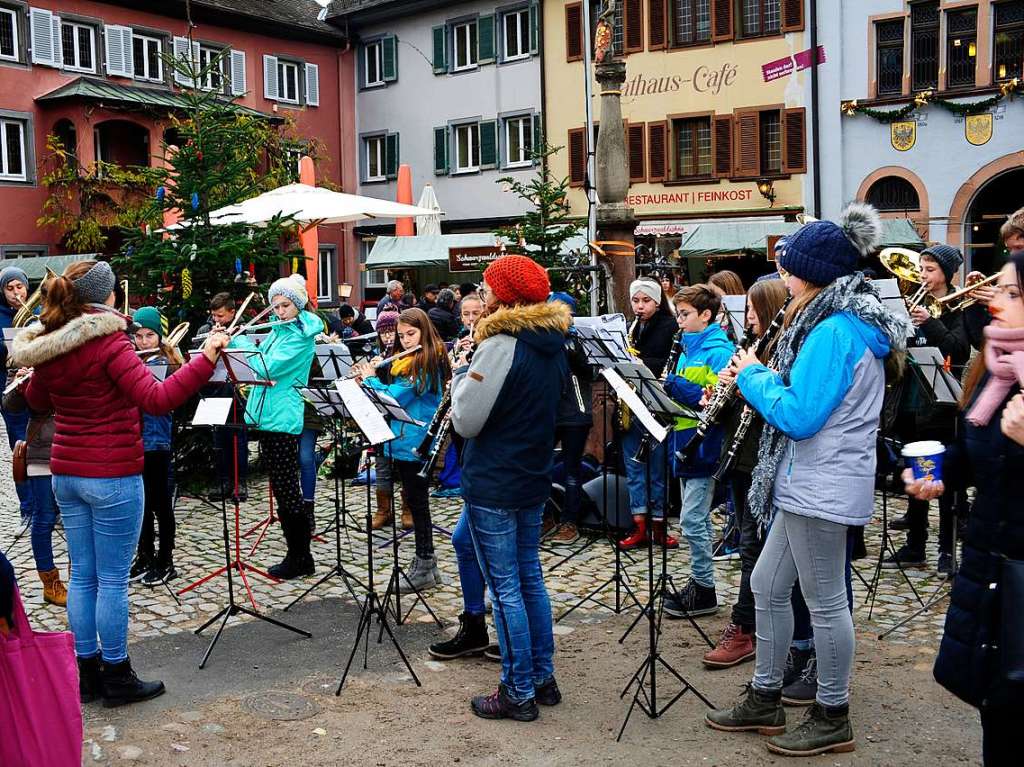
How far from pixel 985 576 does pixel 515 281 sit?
2.43m

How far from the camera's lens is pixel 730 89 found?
2714cm

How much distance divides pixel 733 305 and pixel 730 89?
68.9 ft

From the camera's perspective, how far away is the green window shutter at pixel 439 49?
110ft

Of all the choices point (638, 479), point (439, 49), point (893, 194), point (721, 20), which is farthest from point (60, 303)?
point (439, 49)

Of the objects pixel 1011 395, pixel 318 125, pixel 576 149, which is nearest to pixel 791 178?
pixel 576 149

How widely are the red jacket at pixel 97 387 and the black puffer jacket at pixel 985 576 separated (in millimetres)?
3243

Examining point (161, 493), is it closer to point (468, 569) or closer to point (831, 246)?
point (468, 569)

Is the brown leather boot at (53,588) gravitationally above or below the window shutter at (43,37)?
below

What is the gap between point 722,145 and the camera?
89.7 ft

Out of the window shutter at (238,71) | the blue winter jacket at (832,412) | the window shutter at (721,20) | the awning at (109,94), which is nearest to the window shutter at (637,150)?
the window shutter at (721,20)

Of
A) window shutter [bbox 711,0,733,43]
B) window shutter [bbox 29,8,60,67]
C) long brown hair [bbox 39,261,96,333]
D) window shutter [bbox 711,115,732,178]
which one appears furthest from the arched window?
long brown hair [bbox 39,261,96,333]

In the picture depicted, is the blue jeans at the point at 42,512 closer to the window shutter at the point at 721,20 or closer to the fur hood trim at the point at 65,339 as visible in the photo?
the fur hood trim at the point at 65,339

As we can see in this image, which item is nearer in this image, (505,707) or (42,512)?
(505,707)

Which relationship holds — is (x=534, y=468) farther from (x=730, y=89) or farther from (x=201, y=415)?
(x=730, y=89)
